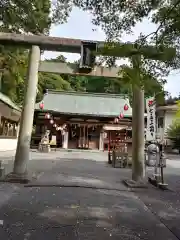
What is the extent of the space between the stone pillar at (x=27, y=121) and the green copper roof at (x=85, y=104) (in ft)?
54.5

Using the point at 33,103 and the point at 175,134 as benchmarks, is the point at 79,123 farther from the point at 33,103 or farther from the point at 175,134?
the point at 33,103

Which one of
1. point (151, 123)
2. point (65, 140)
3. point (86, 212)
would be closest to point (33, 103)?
point (151, 123)

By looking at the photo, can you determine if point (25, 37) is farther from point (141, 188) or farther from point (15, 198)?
point (141, 188)

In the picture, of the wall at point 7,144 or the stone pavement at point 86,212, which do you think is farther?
the wall at point 7,144

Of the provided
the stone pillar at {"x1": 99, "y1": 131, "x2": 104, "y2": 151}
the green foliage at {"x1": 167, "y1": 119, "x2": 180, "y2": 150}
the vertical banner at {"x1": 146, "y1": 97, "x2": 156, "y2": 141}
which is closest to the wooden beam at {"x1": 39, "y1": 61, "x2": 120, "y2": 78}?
the vertical banner at {"x1": 146, "y1": 97, "x2": 156, "y2": 141}

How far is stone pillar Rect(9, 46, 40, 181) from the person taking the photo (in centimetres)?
852

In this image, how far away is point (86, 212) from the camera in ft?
17.1

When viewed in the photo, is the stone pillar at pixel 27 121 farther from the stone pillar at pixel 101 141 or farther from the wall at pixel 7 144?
the stone pillar at pixel 101 141

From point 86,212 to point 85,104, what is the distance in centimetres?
Answer: 2291

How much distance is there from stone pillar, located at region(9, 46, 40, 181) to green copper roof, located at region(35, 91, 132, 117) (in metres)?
16.6

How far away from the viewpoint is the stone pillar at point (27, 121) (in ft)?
28.0

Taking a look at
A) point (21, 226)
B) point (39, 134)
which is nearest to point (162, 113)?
point (39, 134)

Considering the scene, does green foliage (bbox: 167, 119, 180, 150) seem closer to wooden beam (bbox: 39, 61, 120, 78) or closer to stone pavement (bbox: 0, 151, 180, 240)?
wooden beam (bbox: 39, 61, 120, 78)

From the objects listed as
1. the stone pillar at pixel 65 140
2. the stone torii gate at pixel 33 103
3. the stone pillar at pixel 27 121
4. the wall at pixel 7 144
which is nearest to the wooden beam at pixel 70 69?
the stone torii gate at pixel 33 103
